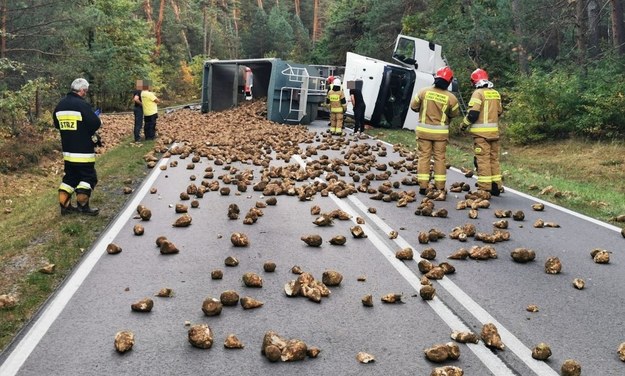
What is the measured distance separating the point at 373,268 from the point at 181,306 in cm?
204

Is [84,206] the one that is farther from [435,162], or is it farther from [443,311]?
[435,162]

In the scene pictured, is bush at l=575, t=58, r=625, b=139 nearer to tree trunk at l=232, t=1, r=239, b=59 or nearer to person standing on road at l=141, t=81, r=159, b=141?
person standing on road at l=141, t=81, r=159, b=141

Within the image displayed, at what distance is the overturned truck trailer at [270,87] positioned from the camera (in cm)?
2138

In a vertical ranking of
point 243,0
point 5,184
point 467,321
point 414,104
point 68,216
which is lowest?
point 5,184

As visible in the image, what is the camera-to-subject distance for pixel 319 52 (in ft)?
183

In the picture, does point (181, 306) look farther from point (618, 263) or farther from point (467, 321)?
point (618, 263)

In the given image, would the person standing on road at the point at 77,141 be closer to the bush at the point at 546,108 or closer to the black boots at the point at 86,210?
the black boots at the point at 86,210

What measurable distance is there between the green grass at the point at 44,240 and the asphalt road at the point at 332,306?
0.20 m

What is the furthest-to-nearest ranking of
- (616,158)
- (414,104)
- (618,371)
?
(616,158)
(414,104)
(618,371)

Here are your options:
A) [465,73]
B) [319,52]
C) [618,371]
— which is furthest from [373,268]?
[319,52]

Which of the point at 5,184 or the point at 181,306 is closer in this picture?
the point at 181,306

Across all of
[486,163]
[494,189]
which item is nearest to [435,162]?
[486,163]

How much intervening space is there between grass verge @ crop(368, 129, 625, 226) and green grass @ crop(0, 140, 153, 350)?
24.0ft

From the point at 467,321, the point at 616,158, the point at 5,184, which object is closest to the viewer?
the point at 467,321
